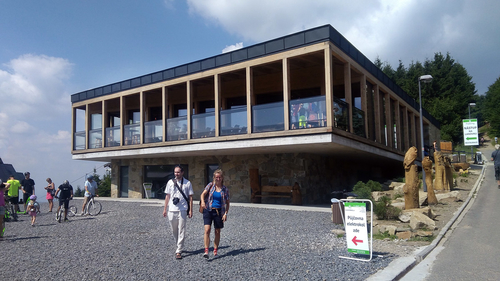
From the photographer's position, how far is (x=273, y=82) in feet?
60.6

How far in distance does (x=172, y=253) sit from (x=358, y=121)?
10.8 meters

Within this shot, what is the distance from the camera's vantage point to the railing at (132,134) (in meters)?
19.2

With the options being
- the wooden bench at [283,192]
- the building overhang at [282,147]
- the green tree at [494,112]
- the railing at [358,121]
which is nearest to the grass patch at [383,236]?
the building overhang at [282,147]

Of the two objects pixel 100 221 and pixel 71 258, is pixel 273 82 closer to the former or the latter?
pixel 100 221

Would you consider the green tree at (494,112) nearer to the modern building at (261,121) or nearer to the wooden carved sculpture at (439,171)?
the modern building at (261,121)

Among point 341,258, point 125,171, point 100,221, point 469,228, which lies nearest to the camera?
point 341,258

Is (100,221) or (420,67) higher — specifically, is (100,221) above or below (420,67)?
below

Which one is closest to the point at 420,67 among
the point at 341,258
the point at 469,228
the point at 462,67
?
the point at 462,67

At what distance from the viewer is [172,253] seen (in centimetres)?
694

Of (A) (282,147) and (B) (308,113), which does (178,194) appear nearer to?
(B) (308,113)

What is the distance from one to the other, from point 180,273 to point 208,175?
1362 cm

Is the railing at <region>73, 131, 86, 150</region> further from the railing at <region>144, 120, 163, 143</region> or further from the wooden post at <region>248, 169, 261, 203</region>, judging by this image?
the wooden post at <region>248, 169, 261, 203</region>

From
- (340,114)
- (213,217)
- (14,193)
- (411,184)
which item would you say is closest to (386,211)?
(411,184)

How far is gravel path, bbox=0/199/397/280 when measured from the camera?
219 inches
